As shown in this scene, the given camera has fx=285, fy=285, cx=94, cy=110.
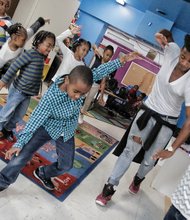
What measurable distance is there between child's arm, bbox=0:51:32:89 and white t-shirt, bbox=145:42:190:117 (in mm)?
1188

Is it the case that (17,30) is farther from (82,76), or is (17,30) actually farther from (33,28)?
(82,76)

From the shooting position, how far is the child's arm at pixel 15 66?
258 centimetres

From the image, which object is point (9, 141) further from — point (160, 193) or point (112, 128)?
point (112, 128)

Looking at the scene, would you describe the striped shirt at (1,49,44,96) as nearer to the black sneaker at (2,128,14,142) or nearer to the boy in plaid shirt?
the black sneaker at (2,128,14,142)

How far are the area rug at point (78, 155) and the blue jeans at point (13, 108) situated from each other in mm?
194

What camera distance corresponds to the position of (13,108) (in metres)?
2.77

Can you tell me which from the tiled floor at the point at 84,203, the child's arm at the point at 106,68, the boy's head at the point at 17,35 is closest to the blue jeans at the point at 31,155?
the tiled floor at the point at 84,203

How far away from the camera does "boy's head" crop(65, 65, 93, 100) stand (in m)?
1.92

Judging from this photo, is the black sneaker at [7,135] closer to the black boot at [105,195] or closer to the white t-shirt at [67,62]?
the white t-shirt at [67,62]

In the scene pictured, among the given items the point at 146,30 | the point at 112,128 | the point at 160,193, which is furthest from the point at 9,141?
the point at 146,30

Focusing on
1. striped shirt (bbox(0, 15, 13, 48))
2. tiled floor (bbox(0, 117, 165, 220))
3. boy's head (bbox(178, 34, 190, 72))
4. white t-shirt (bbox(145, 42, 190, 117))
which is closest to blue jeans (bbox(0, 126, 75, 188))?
tiled floor (bbox(0, 117, 165, 220))

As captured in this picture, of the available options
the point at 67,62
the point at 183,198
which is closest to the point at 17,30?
the point at 67,62

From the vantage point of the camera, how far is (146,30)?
24.8ft

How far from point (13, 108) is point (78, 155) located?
1.02 metres
